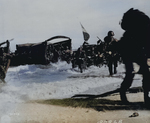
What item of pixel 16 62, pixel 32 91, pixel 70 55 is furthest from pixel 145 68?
pixel 16 62

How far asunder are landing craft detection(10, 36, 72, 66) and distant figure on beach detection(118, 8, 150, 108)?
3.68 metres

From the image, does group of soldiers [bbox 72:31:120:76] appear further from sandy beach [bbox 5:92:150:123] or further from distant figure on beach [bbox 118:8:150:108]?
sandy beach [bbox 5:92:150:123]

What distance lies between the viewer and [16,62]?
968cm

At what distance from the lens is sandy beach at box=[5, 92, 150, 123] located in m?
4.41

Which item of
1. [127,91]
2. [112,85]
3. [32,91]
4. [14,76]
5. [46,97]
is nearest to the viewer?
[127,91]

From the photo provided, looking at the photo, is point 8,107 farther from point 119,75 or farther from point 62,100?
point 119,75

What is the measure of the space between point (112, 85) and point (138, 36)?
8.05 feet

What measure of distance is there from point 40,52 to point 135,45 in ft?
15.9

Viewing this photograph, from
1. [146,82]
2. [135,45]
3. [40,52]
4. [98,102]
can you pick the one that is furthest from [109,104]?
[40,52]

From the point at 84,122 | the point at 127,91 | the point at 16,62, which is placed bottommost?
the point at 84,122

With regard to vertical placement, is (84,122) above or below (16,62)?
below

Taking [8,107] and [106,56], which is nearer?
[8,107]

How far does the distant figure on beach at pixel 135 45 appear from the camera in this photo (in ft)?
16.1

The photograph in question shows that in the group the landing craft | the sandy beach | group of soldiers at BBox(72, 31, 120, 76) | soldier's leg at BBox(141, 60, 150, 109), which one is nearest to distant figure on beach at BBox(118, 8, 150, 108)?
soldier's leg at BBox(141, 60, 150, 109)
